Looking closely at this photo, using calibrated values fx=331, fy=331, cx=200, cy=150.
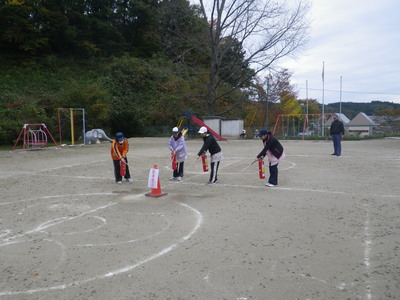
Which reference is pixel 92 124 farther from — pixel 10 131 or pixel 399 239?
pixel 399 239

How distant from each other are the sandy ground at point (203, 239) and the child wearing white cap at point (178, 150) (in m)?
0.52

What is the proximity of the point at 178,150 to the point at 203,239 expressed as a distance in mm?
5034

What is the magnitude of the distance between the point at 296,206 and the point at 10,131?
2015cm

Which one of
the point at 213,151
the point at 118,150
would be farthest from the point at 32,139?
the point at 213,151

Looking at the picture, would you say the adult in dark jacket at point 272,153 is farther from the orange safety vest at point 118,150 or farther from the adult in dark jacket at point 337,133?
the adult in dark jacket at point 337,133

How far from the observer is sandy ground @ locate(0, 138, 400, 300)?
3590mm

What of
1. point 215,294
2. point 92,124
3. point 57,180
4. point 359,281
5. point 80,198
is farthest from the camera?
point 92,124

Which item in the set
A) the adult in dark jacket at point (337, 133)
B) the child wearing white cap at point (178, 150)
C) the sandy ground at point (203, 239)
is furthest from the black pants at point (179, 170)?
the adult in dark jacket at point (337, 133)

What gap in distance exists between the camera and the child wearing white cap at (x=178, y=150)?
9.82m

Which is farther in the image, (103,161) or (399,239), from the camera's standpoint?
(103,161)

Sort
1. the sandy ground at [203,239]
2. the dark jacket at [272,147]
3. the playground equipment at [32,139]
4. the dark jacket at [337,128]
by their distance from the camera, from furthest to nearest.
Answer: the playground equipment at [32,139] → the dark jacket at [337,128] → the dark jacket at [272,147] → the sandy ground at [203,239]

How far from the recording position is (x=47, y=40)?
37281 mm

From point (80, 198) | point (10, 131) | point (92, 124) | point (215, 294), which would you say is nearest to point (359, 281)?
point (215, 294)

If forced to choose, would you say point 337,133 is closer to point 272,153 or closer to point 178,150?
point 272,153
